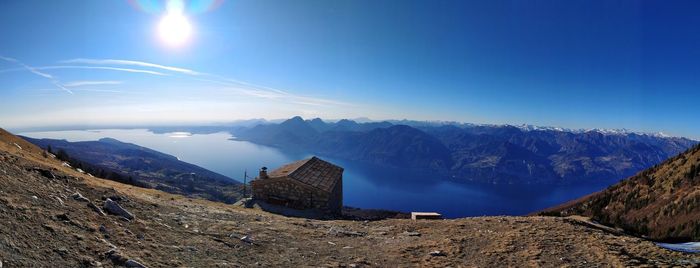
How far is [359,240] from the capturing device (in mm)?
13656

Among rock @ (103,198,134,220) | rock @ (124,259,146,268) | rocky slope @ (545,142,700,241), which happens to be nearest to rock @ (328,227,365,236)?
rock @ (103,198,134,220)

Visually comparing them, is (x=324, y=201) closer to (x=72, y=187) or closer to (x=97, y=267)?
(x=72, y=187)

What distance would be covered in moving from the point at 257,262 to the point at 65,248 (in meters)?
4.15

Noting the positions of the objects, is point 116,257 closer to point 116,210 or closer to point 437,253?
point 116,210

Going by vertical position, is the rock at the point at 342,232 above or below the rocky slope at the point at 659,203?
below

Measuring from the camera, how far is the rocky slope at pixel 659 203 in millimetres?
17250

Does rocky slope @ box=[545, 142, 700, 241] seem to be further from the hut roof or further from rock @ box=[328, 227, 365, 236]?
the hut roof

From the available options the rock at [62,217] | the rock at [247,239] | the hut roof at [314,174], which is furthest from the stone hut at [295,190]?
the rock at [62,217]

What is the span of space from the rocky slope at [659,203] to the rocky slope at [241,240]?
212 inches

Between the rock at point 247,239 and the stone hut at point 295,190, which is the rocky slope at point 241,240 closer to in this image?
the rock at point 247,239

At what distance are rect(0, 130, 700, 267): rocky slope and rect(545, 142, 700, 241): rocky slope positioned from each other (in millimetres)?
5387

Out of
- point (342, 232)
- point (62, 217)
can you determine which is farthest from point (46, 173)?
point (342, 232)

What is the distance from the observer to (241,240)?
36.6ft

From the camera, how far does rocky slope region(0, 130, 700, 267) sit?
7.05 meters
